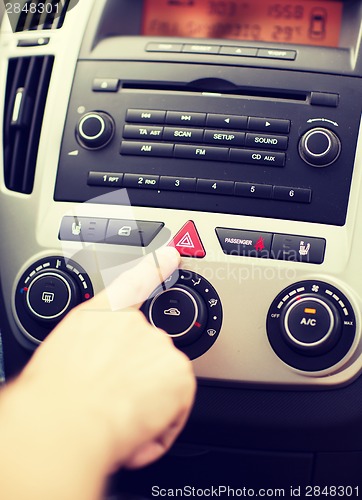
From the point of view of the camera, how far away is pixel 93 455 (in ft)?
1.74

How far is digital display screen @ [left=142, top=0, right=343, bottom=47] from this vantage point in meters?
0.92

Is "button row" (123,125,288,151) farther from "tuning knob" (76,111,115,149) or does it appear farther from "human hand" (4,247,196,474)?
"human hand" (4,247,196,474)

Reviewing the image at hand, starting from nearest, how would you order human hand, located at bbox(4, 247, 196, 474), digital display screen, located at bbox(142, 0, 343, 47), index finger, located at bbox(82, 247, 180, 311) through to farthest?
human hand, located at bbox(4, 247, 196, 474) → index finger, located at bbox(82, 247, 180, 311) → digital display screen, located at bbox(142, 0, 343, 47)

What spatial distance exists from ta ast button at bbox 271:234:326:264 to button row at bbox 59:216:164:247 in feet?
0.50

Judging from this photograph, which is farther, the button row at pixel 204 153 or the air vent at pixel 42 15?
the air vent at pixel 42 15

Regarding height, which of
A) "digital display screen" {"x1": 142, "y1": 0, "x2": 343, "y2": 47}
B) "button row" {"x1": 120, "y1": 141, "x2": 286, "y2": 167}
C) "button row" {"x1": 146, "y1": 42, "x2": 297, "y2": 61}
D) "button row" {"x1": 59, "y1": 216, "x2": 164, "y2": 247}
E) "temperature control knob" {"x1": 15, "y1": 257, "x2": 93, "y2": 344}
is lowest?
"temperature control knob" {"x1": 15, "y1": 257, "x2": 93, "y2": 344}

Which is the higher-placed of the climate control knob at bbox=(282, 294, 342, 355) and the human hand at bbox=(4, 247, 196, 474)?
the climate control knob at bbox=(282, 294, 342, 355)

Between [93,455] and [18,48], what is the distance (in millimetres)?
619

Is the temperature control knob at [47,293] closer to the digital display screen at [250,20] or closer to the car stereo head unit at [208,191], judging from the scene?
the car stereo head unit at [208,191]

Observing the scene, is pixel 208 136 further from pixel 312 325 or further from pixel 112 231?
pixel 312 325

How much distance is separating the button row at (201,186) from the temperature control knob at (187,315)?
0.13m

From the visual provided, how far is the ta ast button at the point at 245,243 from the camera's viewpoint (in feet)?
2.54

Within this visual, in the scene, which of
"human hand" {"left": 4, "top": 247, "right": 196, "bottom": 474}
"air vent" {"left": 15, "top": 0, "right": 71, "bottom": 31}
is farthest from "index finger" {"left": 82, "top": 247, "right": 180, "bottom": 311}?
"air vent" {"left": 15, "top": 0, "right": 71, "bottom": 31}

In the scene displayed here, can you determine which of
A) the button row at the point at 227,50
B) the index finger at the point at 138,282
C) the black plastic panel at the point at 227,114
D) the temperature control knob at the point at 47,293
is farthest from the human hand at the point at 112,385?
the button row at the point at 227,50
